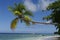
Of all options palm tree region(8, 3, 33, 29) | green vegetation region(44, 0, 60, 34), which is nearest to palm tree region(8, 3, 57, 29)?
palm tree region(8, 3, 33, 29)

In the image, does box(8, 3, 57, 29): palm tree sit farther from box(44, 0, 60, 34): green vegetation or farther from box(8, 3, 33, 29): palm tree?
box(44, 0, 60, 34): green vegetation

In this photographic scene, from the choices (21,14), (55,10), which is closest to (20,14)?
(21,14)

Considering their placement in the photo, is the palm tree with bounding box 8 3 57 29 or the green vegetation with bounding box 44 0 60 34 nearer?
the palm tree with bounding box 8 3 57 29

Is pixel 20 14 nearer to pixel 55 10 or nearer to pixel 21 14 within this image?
pixel 21 14

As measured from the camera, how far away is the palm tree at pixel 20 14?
12930 mm


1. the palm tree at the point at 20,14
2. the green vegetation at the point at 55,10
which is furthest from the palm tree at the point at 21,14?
the green vegetation at the point at 55,10

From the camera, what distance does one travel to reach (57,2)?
14562 mm

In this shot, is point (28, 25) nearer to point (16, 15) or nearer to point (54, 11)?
point (16, 15)

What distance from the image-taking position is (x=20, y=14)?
13062mm

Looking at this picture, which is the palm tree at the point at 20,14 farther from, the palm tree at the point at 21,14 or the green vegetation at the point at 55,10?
the green vegetation at the point at 55,10

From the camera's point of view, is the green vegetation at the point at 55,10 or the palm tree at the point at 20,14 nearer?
the palm tree at the point at 20,14

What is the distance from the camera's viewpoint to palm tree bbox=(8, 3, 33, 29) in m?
12.9

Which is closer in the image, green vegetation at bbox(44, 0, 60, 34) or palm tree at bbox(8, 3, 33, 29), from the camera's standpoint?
palm tree at bbox(8, 3, 33, 29)

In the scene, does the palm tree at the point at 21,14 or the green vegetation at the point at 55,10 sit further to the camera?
the green vegetation at the point at 55,10
